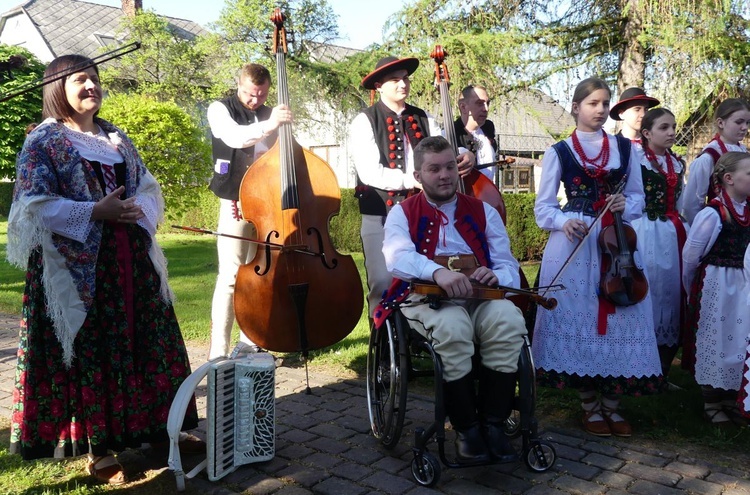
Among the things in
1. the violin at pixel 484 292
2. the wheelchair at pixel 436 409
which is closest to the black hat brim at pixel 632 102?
the violin at pixel 484 292

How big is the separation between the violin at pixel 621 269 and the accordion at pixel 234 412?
172cm

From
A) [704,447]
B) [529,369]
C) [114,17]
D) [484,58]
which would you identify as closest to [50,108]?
[529,369]

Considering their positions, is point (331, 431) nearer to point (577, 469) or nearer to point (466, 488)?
point (466, 488)

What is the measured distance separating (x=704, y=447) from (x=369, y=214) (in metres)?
2.25

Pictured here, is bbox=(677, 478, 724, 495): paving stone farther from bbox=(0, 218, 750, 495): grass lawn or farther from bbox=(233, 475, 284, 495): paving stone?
bbox=(233, 475, 284, 495): paving stone

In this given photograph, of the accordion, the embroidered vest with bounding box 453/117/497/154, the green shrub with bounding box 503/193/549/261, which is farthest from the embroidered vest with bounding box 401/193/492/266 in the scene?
the green shrub with bounding box 503/193/549/261

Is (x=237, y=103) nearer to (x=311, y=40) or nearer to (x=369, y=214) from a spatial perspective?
(x=369, y=214)

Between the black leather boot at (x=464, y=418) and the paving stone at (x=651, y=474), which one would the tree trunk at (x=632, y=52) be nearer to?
the paving stone at (x=651, y=474)

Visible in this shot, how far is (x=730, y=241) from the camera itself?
3674mm

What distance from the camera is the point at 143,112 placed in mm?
13516

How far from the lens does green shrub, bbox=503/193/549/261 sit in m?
11.4

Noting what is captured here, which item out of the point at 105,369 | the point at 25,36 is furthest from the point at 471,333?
the point at 25,36

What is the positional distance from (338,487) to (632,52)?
778 centimetres

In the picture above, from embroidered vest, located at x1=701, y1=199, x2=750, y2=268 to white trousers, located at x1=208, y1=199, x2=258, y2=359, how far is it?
2808 mm
